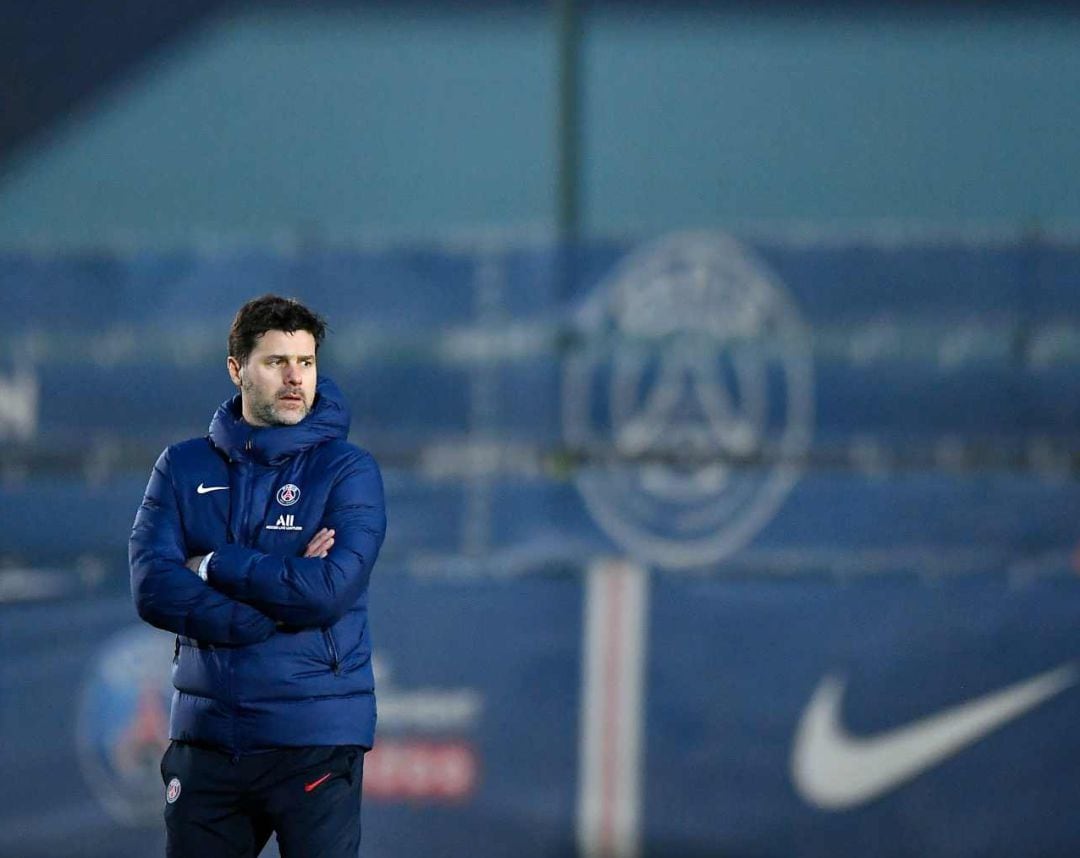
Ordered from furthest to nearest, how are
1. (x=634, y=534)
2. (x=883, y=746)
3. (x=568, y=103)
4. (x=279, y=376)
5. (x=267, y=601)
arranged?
(x=568, y=103) → (x=634, y=534) → (x=883, y=746) → (x=279, y=376) → (x=267, y=601)

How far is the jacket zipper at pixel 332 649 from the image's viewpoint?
11.6 ft

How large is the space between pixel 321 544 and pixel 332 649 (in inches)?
8.5

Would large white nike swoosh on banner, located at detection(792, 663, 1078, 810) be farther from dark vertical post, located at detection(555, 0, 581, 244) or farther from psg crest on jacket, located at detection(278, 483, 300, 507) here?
psg crest on jacket, located at detection(278, 483, 300, 507)

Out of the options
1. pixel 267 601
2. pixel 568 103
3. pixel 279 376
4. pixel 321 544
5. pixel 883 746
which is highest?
pixel 568 103

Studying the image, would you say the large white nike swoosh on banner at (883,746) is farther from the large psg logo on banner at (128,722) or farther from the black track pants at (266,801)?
the black track pants at (266,801)

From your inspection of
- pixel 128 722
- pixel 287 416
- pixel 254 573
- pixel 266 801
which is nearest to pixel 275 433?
pixel 287 416

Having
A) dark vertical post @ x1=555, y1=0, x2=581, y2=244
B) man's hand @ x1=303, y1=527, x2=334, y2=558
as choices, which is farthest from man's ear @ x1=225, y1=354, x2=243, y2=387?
dark vertical post @ x1=555, y1=0, x2=581, y2=244

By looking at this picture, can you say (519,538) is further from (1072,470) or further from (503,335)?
(1072,470)

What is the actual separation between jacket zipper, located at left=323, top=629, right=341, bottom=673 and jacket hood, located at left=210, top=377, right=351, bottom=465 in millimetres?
373

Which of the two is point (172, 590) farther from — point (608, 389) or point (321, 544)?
point (608, 389)

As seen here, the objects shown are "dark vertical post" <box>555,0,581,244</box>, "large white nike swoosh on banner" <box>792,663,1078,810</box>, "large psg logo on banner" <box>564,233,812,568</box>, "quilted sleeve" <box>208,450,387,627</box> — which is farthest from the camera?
"dark vertical post" <box>555,0,581,244</box>

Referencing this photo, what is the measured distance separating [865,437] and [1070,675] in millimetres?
1145

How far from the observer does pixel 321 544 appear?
11.7 ft

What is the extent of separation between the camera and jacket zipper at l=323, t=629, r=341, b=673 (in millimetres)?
Answer: 3521
